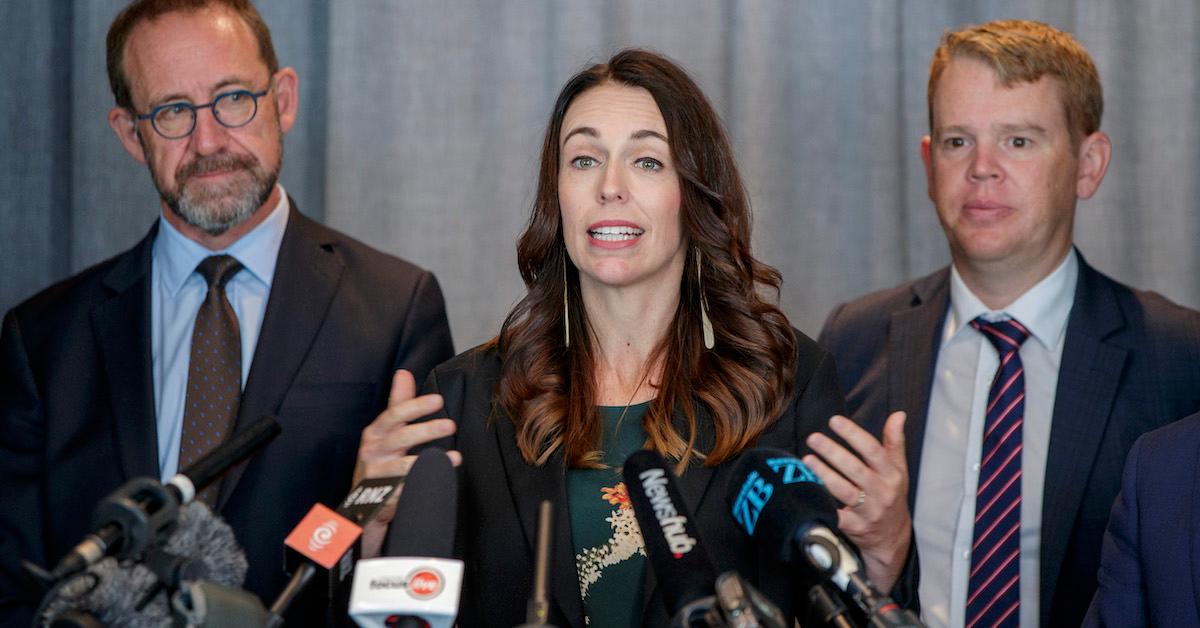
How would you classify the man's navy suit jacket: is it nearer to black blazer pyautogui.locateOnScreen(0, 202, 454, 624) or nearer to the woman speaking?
the woman speaking

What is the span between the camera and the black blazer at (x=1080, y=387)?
289 centimetres

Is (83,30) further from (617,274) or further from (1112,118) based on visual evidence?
(1112,118)

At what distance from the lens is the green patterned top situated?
228cm

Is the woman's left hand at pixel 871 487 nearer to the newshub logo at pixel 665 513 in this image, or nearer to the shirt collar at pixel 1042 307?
the newshub logo at pixel 665 513

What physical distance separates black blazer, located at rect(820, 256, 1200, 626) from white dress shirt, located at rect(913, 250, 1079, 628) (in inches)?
1.5

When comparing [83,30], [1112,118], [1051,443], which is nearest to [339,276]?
[83,30]

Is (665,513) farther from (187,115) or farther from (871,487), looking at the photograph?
(187,115)

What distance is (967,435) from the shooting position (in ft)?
10.1

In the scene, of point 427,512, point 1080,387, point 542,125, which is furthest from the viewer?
point 542,125

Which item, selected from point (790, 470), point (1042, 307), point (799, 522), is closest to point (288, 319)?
point (790, 470)

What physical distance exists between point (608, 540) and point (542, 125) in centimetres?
198

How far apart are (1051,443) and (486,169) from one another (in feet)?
6.25

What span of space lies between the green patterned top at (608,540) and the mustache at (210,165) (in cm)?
119

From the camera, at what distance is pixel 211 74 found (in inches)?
119
